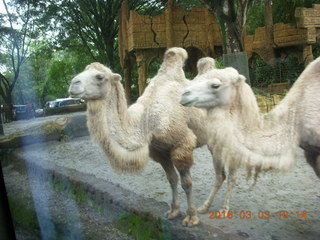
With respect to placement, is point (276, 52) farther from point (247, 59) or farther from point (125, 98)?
point (125, 98)

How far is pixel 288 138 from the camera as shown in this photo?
4.52 ft

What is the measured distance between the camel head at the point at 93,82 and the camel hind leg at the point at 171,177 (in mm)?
433

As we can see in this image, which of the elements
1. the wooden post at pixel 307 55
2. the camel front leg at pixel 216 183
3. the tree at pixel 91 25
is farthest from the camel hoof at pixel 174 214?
the wooden post at pixel 307 55

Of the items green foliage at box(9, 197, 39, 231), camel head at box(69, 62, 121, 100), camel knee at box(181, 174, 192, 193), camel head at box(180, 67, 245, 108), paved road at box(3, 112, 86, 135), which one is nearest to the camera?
camel head at box(180, 67, 245, 108)

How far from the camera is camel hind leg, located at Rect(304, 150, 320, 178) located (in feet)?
4.60

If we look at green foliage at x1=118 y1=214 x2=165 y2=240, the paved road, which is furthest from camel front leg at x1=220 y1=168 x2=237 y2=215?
the paved road

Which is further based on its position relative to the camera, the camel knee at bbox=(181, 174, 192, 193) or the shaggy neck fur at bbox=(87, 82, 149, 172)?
the camel knee at bbox=(181, 174, 192, 193)

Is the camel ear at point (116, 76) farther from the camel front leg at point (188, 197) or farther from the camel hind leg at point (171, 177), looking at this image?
the camel front leg at point (188, 197)

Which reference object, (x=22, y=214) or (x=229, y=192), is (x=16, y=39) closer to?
(x=22, y=214)

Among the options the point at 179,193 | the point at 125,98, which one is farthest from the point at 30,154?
the point at 179,193

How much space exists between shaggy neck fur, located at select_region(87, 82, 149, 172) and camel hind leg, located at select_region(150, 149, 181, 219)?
0.51 ft

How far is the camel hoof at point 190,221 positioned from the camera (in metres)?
1.64

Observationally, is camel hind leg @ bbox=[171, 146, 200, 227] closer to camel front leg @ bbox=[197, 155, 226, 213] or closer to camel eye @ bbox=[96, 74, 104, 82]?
camel front leg @ bbox=[197, 155, 226, 213]

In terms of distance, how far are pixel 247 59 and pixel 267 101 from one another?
0.72ft
